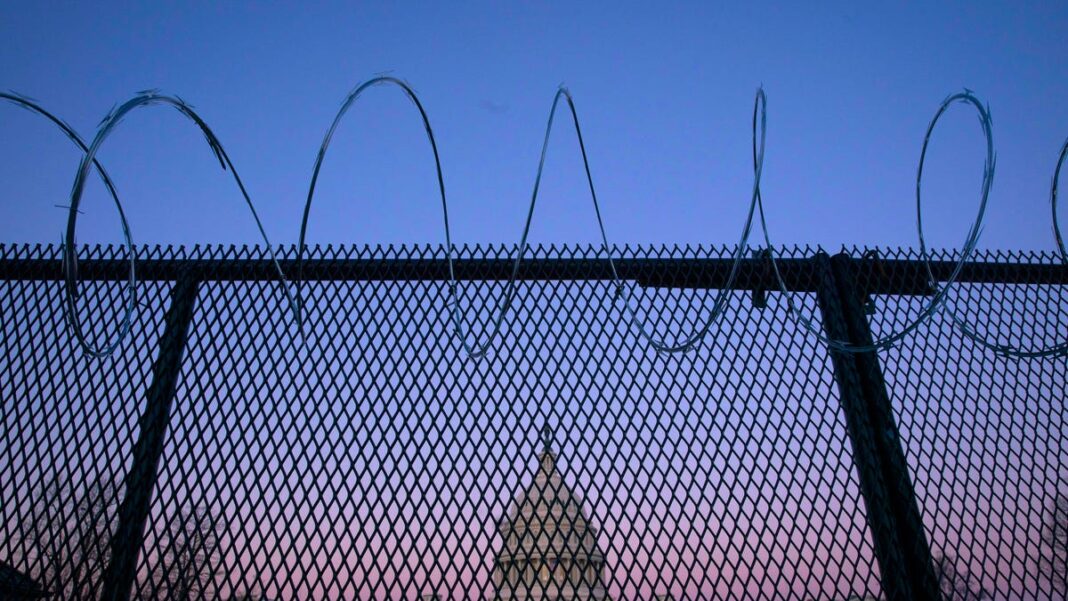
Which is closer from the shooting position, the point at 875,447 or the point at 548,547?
the point at 548,547

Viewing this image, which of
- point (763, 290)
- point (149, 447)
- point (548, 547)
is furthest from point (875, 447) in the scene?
point (149, 447)

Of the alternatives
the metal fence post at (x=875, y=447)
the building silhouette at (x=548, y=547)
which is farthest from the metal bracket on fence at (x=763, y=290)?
the building silhouette at (x=548, y=547)

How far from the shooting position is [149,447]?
3.96 meters

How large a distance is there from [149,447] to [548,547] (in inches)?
100

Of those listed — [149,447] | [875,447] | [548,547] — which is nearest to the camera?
[548,547]

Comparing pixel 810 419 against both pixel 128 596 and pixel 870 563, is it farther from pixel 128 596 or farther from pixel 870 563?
pixel 128 596

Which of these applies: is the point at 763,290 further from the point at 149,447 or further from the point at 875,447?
the point at 149,447

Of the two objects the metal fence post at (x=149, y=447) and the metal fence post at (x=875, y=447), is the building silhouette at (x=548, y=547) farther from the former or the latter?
the metal fence post at (x=149, y=447)

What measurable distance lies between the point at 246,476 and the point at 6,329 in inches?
93.4

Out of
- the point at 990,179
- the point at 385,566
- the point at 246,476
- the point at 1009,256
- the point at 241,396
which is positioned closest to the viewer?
the point at 385,566

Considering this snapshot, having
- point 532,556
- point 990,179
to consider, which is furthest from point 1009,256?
point 532,556

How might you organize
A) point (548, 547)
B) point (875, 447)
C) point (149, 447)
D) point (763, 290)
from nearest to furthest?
point (548, 547)
point (149, 447)
point (875, 447)
point (763, 290)

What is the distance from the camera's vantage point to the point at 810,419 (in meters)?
4.20

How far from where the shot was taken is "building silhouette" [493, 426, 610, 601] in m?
3.64
